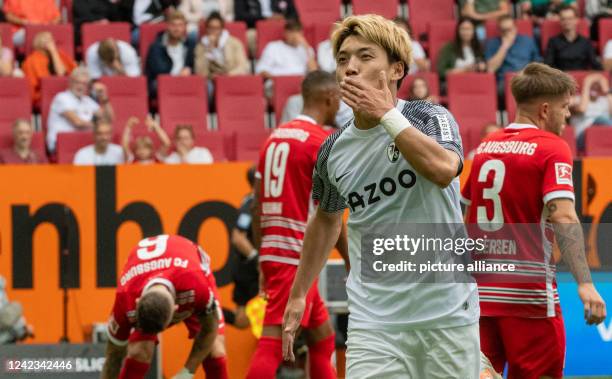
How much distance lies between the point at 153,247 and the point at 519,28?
8.71 meters

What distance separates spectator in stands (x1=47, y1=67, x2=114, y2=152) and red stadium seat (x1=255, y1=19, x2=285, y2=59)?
230cm

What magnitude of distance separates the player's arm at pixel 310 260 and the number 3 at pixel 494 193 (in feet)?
5.04

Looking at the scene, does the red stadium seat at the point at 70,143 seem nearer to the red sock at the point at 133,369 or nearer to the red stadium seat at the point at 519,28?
the red stadium seat at the point at 519,28

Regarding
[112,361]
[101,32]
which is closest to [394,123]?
[112,361]

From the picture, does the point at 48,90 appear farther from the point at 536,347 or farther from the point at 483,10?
the point at 536,347

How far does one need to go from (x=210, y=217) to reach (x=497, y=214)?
4359 mm

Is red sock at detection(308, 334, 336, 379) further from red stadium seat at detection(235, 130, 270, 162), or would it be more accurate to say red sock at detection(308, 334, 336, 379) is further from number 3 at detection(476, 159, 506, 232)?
red stadium seat at detection(235, 130, 270, 162)

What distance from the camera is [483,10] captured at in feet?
51.0

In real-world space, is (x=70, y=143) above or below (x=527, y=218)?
above

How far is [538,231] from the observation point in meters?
6.24

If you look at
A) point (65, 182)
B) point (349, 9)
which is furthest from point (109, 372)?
point (349, 9)

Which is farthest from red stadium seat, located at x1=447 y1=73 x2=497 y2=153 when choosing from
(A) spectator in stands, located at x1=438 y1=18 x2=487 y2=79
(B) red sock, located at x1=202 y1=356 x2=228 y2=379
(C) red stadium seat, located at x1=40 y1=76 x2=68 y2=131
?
(B) red sock, located at x1=202 y1=356 x2=228 y2=379

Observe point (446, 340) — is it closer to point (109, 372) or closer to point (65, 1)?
point (109, 372)

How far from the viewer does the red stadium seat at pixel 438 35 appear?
15.0 meters
